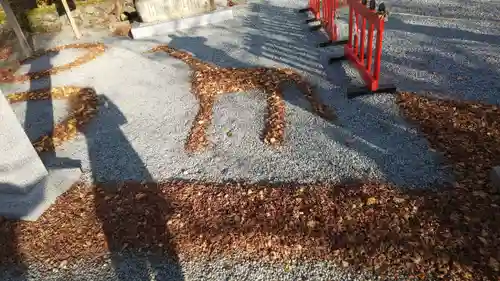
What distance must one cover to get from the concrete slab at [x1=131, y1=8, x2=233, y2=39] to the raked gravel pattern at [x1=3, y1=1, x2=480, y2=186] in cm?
142

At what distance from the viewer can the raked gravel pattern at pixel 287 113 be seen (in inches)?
174

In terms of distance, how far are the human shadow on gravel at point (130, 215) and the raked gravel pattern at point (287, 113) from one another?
0.04 m

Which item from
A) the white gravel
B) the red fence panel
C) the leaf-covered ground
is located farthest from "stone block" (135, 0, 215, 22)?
the leaf-covered ground

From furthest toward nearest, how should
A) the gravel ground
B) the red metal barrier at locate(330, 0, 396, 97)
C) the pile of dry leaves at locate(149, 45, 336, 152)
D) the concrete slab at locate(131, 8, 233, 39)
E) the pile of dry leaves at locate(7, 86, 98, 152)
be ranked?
the concrete slab at locate(131, 8, 233, 39) < the pile of dry leaves at locate(7, 86, 98, 152) < the pile of dry leaves at locate(149, 45, 336, 152) < the red metal barrier at locate(330, 0, 396, 97) < the gravel ground

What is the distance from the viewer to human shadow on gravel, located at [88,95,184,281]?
3338 millimetres

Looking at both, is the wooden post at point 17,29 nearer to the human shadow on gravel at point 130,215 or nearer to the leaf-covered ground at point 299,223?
the human shadow on gravel at point 130,215

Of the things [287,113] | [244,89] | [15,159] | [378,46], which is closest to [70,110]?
[15,159]

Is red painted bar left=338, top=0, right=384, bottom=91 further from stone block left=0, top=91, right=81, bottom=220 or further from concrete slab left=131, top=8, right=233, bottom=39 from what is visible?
concrete slab left=131, top=8, right=233, bottom=39

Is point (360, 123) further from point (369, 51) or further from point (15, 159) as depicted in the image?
point (15, 159)

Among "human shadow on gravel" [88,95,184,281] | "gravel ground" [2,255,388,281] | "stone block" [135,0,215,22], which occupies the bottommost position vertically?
"gravel ground" [2,255,388,281]

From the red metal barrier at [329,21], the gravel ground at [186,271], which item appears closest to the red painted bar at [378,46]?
the red metal barrier at [329,21]

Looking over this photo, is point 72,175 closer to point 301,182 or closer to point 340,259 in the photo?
point 301,182

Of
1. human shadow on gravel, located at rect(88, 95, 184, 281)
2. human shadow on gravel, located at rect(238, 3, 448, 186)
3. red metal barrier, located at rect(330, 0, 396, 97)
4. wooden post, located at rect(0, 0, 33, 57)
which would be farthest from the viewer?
wooden post, located at rect(0, 0, 33, 57)

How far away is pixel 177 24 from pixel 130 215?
8.24 metres
